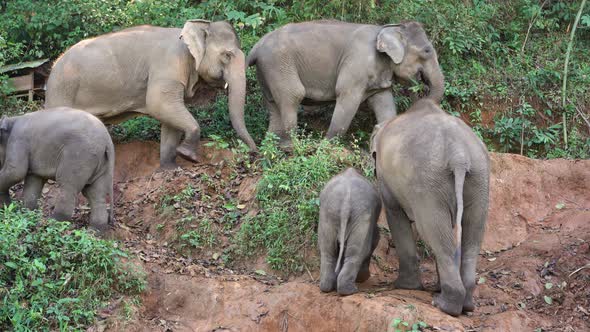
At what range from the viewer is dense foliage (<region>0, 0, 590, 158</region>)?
13398mm

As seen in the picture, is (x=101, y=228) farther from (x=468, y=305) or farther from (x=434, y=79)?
(x=434, y=79)

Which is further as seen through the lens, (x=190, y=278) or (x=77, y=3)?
(x=77, y=3)

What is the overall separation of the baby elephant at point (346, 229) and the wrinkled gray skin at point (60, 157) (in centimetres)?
242

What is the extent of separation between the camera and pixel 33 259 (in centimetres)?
909

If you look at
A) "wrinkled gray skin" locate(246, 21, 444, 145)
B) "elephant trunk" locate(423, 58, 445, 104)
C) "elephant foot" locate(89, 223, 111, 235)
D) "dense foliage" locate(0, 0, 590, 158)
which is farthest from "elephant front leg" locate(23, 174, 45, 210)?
"elephant trunk" locate(423, 58, 445, 104)

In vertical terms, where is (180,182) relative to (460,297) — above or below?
A: below

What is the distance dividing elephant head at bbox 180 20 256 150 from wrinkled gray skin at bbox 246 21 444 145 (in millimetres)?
458

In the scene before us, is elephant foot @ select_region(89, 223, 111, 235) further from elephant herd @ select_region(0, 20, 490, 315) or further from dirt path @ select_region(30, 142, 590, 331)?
dirt path @ select_region(30, 142, 590, 331)

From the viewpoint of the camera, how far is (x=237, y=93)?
12203 mm

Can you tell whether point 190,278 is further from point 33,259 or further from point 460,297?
point 460,297

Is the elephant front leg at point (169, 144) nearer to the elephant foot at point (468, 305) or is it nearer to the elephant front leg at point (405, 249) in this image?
the elephant front leg at point (405, 249)

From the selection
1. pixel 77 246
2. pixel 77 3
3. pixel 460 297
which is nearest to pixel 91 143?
pixel 77 246

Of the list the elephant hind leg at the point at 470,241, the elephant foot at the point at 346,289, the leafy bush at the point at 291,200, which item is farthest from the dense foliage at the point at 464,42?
the elephant hind leg at the point at 470,241

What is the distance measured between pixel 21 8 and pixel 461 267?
8.46 m
